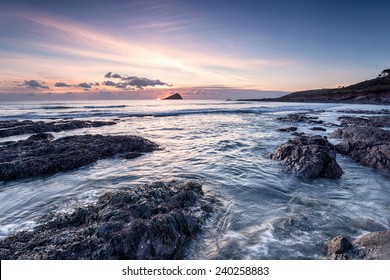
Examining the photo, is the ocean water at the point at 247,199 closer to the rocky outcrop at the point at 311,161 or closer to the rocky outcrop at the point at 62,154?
the rocky outcrop at the point at 311,161

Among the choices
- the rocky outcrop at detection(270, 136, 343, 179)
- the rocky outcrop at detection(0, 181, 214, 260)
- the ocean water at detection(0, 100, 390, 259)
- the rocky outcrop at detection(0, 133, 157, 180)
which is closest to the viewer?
the rocky outcrop at detection(0, 181, 214, 260)

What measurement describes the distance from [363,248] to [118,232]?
4.28 meters

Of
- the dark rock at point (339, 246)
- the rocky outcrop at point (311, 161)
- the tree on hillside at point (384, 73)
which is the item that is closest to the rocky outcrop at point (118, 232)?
the dark rock at point (339, 246)

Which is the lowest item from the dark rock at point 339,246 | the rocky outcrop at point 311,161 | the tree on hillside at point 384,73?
the dark rock at point 339,246

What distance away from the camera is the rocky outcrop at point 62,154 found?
834 centimetres

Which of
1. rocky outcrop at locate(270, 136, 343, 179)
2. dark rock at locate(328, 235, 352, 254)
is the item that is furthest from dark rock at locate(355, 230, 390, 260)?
rocky outcrop at locate(270, 136, 343, 179)

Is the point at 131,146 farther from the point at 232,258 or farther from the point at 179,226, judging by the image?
the point at 232,258

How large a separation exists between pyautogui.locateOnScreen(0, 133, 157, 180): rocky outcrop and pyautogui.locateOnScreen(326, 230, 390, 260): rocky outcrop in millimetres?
8731

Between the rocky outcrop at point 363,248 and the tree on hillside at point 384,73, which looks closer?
the rocky outcrop at point 363,248

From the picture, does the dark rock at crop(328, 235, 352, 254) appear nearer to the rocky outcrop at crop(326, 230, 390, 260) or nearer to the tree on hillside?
the rocky outcrop at crop(326, 230, 390, 260)

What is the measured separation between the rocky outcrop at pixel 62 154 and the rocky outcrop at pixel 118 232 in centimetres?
439

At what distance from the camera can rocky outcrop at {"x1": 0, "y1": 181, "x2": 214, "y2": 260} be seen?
12.2 feet

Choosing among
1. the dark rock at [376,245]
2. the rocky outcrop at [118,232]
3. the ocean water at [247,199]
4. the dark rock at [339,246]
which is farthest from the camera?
the ocean water at [247,199]

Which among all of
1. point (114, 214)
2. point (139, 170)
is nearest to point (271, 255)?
point (114, 214)
